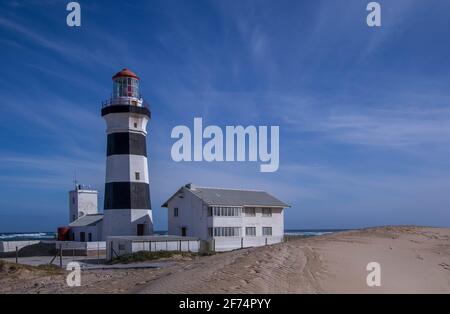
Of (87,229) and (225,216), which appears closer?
(225,216)

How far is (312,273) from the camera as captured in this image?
12469 mm

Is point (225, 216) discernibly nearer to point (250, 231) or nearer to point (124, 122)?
point (250, 231)

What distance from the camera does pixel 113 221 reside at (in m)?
40.1

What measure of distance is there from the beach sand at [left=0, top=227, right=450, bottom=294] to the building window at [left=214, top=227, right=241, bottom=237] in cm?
2306

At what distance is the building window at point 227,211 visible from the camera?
42438mm

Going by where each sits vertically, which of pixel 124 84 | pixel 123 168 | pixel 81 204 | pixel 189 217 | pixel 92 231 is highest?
pixel 124 84

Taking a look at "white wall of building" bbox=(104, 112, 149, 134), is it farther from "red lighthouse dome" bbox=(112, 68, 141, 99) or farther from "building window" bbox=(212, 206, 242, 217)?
"building window" bbox=(212, 206, 242, 217)

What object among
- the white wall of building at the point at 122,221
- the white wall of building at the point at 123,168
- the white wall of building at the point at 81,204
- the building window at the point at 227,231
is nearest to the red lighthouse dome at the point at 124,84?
the white wall of building at the point at 123,168

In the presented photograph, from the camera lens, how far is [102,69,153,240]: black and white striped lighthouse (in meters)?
40.0

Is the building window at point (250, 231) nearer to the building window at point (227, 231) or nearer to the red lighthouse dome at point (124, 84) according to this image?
the building window at point (227, 231)

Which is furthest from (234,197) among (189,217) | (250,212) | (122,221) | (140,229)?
(122,221)

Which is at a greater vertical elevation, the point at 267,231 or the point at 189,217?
the point at 189,217

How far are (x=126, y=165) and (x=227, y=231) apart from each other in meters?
11.1
